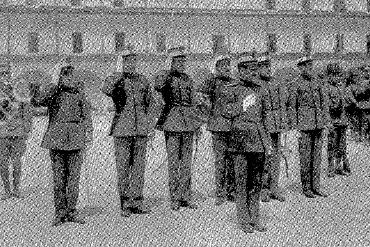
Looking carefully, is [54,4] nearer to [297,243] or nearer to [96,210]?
[96,210]

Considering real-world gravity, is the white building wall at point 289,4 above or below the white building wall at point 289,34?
above

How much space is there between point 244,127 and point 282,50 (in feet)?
85.6

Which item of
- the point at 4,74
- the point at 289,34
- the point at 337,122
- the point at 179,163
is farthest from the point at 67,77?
the point at 289,34

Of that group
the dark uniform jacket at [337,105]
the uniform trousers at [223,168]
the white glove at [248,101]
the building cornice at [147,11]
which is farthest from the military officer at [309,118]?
the building cornice at [147,11]

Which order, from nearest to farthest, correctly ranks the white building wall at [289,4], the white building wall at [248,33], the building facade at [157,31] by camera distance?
1. the building facade at [157,31]
2. the white building wall at [248,33]
3. the white building wall at [289,4]

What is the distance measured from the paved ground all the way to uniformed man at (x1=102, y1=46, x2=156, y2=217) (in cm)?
31

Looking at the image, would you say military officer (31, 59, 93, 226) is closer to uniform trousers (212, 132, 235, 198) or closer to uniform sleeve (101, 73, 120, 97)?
uniform sleeve (101, 73, 120, 97)

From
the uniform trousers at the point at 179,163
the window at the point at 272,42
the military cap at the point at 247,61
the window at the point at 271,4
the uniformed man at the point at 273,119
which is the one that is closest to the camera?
the military cap at the point at 247,61

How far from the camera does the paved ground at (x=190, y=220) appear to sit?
18.0 ft

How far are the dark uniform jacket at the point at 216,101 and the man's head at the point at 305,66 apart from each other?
1038 mm

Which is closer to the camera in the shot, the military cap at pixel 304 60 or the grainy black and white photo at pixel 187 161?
the grainy black and white photo at pixel 187 161

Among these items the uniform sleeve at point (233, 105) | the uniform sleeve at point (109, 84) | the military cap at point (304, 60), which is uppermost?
the military cap at point (304, 60)

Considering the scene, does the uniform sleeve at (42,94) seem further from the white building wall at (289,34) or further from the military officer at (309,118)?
the white building wall at (289,34)

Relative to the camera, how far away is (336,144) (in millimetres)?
9117
